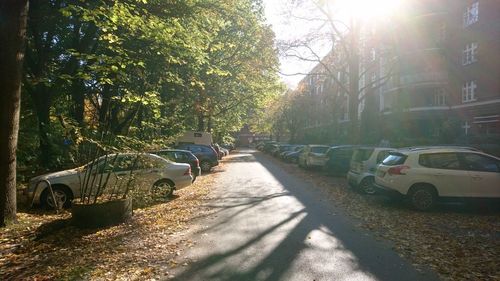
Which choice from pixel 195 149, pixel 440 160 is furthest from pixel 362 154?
pixel 195 149

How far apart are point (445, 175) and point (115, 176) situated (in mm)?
8355

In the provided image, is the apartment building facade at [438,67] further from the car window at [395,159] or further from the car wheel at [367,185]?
the car window at [395,159]

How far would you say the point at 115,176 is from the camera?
423 inches

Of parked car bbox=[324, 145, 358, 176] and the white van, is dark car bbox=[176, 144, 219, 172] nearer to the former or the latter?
the white van

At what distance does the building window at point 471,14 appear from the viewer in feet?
113

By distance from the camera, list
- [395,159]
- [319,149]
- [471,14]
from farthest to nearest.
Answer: [471,14] → [319,149] → [395,159]

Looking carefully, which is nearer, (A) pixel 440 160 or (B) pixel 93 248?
(B) pixel 93 248

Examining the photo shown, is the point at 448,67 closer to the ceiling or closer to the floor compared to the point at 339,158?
closer to the ceiling

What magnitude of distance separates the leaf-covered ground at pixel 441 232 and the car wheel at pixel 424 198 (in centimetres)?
24

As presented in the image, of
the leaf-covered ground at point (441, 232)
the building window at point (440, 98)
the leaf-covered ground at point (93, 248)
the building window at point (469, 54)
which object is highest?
the building window at point (469, 54)

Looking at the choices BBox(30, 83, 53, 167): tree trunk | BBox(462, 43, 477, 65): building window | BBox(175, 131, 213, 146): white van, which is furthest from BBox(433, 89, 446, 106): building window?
BBox(30, 83, 53, 167): tree trunk

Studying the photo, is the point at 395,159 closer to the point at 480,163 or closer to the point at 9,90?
the point at 480,163

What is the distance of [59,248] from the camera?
300 inches

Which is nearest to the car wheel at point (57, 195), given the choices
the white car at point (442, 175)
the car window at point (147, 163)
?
the car window at point (147, 163)
